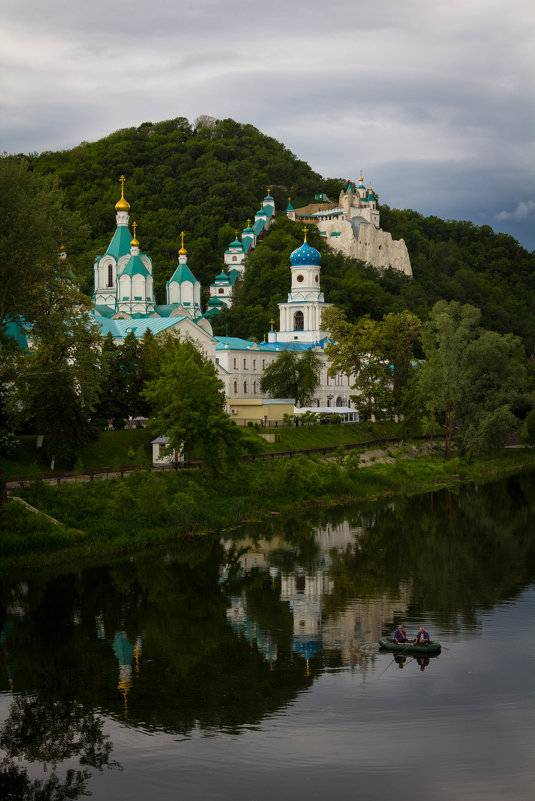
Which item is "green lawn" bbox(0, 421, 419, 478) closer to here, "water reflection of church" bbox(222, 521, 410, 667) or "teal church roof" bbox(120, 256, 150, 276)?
"water reflection of church" bbox(222, 521, 410, 667)

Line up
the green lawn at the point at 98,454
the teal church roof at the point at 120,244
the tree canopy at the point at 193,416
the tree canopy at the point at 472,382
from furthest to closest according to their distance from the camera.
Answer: the teal church roof at the point at 120,244
the tree canopy at the point at 472,382
the tree canopy at the point at 193,416
the green lawn at the point at 98,454

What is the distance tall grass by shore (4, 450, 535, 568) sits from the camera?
26.8m

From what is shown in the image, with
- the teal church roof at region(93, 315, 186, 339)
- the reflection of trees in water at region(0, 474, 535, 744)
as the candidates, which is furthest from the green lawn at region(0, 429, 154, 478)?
the teal church roof at region(93, 315, 186, 339)

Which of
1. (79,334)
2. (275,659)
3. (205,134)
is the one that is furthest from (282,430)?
(205,134)

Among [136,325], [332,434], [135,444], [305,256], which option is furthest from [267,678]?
[305,256]

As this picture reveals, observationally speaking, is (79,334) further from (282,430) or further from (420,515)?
(282,430)

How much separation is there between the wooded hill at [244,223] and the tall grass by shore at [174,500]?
133 ft

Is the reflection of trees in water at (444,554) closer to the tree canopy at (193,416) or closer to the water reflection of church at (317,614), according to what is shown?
the water reflection of church at (317,614)

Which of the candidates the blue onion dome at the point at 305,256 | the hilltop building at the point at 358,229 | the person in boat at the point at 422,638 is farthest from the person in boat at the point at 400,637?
the hilltop building at the point at 358,229

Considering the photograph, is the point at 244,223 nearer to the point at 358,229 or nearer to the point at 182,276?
the point at 358,229

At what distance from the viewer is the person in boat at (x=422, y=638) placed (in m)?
Answer: 18.8

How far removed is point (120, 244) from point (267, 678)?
55374 millimetres

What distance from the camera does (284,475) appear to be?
37125 millimetres

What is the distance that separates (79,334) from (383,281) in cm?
7503
